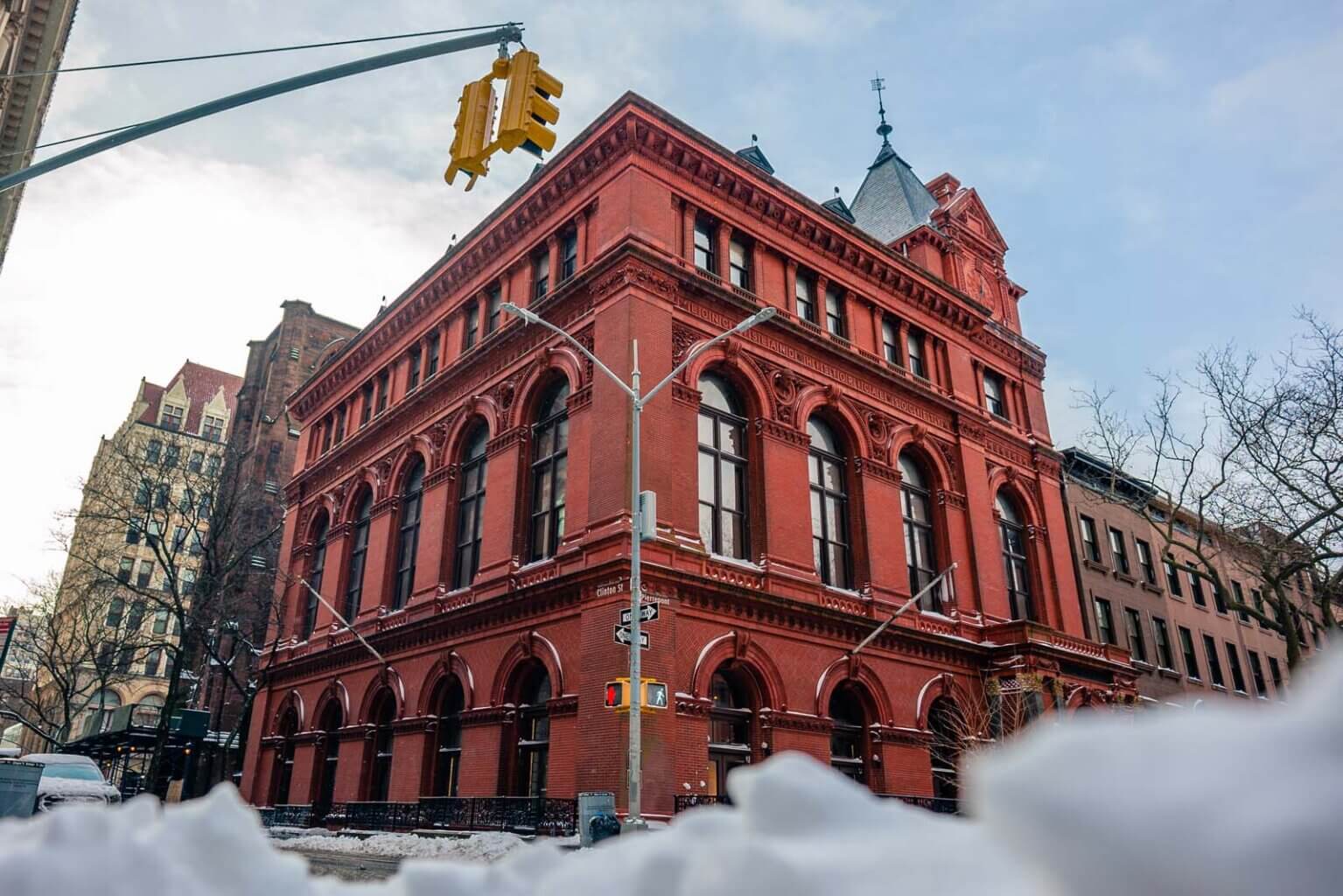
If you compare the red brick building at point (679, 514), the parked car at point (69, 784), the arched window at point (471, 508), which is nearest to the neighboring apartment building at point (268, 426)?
the red brick building at point (679, 514)

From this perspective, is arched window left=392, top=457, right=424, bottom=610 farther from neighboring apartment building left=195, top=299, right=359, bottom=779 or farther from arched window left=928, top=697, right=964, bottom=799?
arched window left=928, top=697, right=964, bottom=799

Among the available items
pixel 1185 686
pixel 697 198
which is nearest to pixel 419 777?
pixel 697 198

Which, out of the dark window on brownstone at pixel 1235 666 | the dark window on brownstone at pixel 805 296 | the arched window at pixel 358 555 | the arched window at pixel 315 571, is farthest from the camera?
the dark window on brownstone at pixel 1235 666

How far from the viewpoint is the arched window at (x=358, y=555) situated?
1235 inches

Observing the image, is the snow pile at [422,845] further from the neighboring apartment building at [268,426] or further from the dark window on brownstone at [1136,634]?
the dark window on brownstone at [1136,634]

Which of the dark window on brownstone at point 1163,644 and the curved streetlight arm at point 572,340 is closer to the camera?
the curved streetlight arm at point 572,340

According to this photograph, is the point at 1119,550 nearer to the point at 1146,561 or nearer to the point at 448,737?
the point at 1146,561

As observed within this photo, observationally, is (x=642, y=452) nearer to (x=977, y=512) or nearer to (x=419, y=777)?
(x=419, y=777)

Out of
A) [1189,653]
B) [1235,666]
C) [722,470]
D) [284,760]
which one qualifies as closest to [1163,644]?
[1189,653]

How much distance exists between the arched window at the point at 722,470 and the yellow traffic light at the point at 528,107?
44.0 feet

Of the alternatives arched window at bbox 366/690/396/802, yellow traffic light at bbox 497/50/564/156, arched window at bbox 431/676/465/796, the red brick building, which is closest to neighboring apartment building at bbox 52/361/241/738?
the red brick building

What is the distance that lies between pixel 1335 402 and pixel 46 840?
2193 cm

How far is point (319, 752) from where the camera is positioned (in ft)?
96.0

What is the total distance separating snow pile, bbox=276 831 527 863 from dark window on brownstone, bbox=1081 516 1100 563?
25.7 meters
